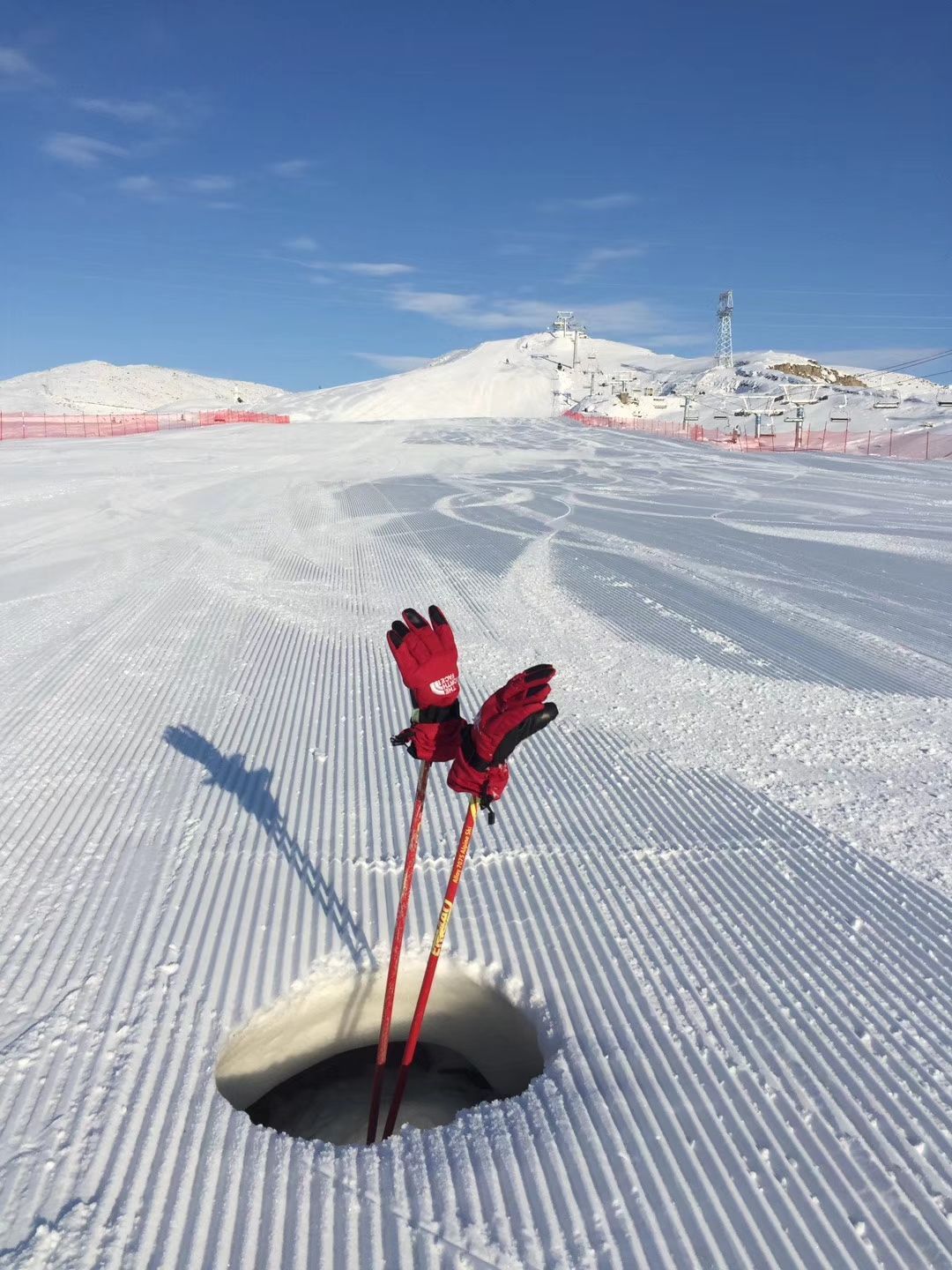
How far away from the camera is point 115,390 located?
7638 centimetres

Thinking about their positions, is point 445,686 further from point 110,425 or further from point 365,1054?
point 110,425

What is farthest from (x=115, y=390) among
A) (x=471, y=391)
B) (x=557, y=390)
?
(x=557, y=390)

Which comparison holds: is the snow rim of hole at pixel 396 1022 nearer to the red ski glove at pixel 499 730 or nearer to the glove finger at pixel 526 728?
the red ski glove at pixel 499 730

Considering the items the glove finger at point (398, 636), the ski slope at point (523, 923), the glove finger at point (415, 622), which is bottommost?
the ski slope at point (523, 923)

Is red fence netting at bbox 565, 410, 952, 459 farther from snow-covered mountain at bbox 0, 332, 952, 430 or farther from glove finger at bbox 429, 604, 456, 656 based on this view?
A: glove finger at bbox 429, 604, 456, 656

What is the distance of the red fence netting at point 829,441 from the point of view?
25.6 meters

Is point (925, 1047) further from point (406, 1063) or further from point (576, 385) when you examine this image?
point (576, 385)

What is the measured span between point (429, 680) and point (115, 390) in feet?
279

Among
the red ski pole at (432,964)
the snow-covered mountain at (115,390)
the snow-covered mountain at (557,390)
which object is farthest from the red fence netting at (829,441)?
the snow-covered mountain at (115,390)

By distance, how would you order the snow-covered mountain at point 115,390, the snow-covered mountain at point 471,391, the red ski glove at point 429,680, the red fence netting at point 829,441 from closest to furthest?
1. the red ski glove at point 429,680
2. the red fence netting at point 829,441
3. the snow-covered mountain at point 471,391
4. the snow-covered mountain at point 115,390

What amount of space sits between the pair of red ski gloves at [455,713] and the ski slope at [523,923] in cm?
68

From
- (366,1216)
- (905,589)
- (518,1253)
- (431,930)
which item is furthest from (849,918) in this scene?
(905,589)

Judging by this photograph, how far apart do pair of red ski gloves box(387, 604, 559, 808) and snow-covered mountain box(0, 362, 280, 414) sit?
5151 centimetres

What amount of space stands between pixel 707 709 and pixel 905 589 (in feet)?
12.2
